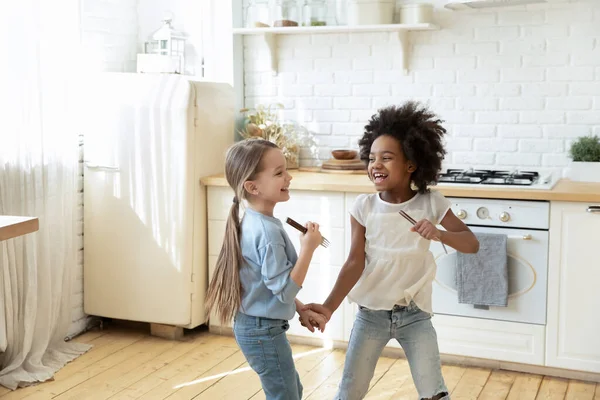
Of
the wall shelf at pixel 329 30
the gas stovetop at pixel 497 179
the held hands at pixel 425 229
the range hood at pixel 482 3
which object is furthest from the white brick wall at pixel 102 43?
the held hands at pixel 425 229

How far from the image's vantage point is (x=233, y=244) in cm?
250

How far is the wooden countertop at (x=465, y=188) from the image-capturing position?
11.8 ft

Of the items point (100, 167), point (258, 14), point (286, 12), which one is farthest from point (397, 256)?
point (258, 14)

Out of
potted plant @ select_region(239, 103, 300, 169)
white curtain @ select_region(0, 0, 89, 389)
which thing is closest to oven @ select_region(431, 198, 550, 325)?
potted plant @ select_region(239, 103, 300, 169)

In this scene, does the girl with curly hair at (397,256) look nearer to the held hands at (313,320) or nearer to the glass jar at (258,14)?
the held hands at (313,320)

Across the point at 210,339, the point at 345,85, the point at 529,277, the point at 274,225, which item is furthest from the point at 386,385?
the point at 345,85

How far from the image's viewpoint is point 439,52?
4.39 metres

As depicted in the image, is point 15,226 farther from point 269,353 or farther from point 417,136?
point 417,136

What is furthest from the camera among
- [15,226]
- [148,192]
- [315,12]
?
[315,12]

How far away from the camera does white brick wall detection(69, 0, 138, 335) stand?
14.4ft

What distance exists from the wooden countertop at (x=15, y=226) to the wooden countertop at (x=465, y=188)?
5.36 feet

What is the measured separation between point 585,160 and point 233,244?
2262mm

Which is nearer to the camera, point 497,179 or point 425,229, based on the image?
point 425,229

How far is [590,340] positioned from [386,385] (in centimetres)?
93
